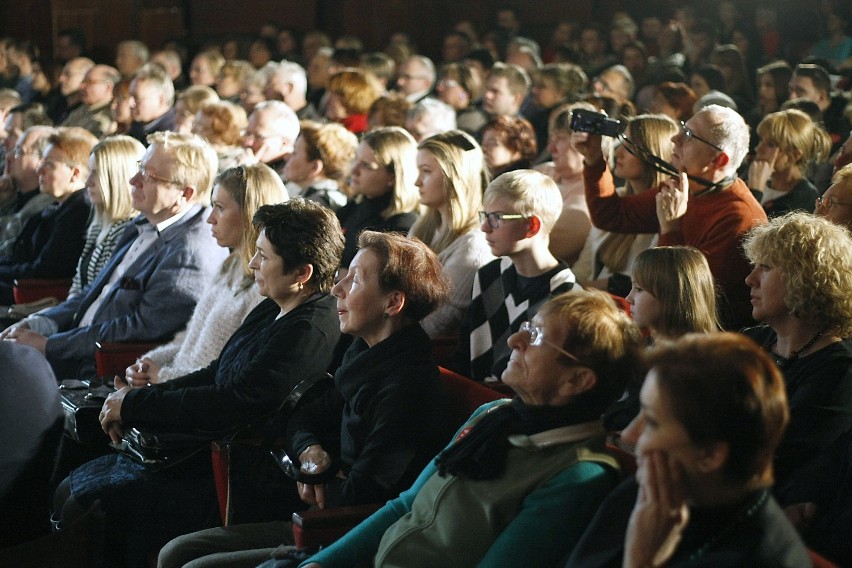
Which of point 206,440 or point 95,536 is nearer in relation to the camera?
point 95,536

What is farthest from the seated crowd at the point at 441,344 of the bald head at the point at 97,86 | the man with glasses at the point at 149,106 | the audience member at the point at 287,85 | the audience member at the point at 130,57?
the audience member at the point at 130,57

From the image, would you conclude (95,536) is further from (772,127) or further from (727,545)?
(772,127)

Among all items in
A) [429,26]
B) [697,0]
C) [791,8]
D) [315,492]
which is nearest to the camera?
[315,492]

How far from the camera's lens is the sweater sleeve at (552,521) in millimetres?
1829

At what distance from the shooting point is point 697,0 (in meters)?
10.8

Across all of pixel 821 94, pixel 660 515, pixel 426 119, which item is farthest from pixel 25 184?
pixel 660 515

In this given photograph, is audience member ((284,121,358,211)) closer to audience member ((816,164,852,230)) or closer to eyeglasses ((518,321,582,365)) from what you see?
audience member ((816,164,852,230))

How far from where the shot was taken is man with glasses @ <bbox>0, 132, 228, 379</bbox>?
3.66m

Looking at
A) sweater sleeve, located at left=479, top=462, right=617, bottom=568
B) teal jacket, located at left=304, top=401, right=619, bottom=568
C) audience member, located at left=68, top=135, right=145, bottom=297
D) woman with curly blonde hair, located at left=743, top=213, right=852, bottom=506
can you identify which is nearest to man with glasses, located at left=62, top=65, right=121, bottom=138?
audience member, located at left=68, top=135, right=145, bottom=297

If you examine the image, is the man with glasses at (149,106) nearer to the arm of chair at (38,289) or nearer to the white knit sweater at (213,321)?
the arm of chair at (38,289)

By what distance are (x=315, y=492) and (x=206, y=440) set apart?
468 millimetres

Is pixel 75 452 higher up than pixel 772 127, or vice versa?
pixel 772 127

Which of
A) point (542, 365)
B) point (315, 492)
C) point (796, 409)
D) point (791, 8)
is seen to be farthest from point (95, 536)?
point (791, 8)

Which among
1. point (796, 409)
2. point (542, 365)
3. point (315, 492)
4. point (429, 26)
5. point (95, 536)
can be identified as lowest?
point (429, 26)
